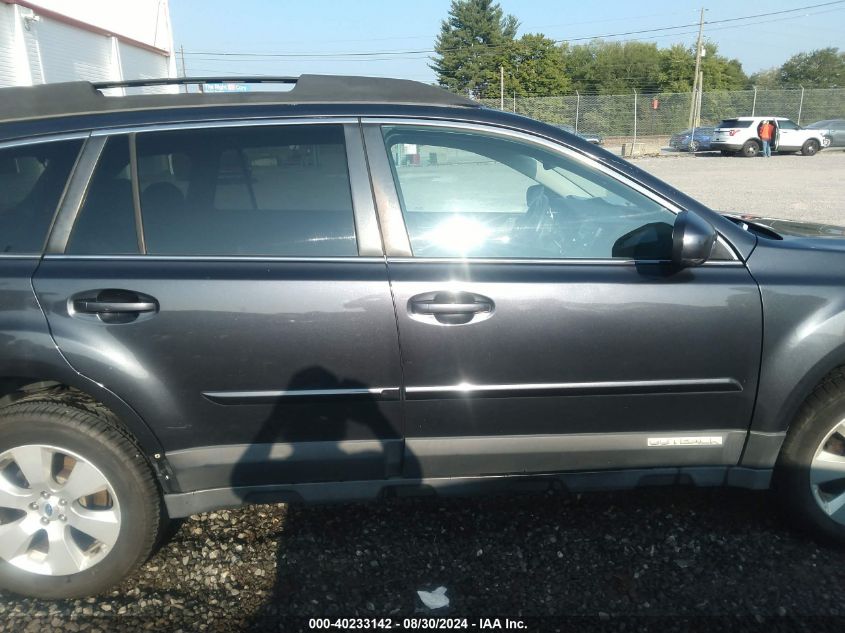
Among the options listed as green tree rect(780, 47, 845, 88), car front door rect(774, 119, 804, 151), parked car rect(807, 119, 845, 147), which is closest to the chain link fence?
parked car rect(807, 119, 845, 147)

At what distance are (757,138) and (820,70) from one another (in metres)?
51.6

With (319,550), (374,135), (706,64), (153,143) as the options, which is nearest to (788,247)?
(374,135)

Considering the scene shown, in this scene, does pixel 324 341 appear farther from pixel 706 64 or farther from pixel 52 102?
pixel 706 64

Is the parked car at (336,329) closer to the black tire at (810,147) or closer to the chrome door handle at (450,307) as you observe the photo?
the chrome door handle at (450,307)

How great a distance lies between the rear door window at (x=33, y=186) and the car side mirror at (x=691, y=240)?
6.99 feet

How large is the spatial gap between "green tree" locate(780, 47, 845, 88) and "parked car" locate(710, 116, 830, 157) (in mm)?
45955

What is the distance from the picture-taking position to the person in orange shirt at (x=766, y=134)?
26969 mm

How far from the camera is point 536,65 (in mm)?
59844

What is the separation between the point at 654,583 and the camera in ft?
8.33

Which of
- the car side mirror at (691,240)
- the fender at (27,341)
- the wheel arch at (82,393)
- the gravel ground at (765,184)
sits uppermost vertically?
the car side mirror at (691,240)

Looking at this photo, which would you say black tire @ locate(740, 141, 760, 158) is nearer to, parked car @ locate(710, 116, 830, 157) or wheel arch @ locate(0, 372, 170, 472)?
parked car @ locate(710, 116, 830, 157)

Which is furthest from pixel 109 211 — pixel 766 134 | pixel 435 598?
pixel 766 134

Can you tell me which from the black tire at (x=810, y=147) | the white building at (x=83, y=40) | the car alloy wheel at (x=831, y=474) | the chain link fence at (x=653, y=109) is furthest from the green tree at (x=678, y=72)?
the car alloy wheel at (x=831, y=474)

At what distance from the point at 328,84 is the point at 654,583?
2.30 m
